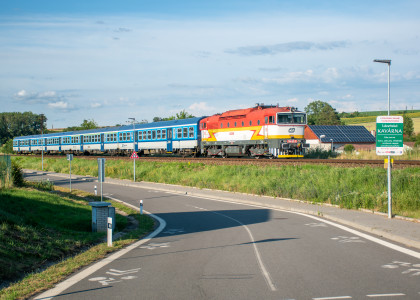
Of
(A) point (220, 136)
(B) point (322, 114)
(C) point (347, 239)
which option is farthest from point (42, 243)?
(B) point (322, 114)

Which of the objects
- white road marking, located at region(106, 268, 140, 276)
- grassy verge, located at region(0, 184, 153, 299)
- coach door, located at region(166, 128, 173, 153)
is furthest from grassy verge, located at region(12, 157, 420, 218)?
white road marking, located at region(106, 268, 140, 276)

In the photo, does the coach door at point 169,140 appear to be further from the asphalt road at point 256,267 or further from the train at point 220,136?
the asphalt road at point 256,267

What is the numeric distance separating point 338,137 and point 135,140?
3737 centimetres

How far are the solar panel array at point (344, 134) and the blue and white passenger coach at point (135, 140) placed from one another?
3245 centimetres

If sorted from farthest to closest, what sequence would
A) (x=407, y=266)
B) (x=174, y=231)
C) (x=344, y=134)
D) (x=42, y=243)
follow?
(x=344, y=134) < (x=174, y=231) < (x=42, y=243) < (x=407, y=266)

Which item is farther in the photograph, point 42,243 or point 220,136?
point 220,136

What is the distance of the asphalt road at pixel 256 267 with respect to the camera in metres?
7.04

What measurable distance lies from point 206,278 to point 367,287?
2.68 metres

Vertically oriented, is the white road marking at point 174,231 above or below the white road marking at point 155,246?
below

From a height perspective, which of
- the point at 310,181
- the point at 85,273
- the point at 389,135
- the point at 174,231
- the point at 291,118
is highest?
the point at 291,118

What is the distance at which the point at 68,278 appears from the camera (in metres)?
8.33

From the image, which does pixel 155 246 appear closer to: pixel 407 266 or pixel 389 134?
pixel 407 266

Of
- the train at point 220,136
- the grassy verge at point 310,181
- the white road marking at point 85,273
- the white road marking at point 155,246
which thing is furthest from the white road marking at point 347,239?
the train at point 220,136

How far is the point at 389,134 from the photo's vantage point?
1508 centimetres
